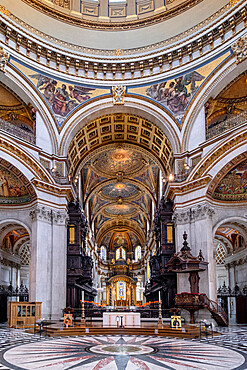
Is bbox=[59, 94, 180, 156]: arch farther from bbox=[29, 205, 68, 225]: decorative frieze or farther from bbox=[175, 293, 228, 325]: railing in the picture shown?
bbox=[175, 293, 228, 325]: railing

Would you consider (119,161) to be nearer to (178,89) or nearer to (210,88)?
(178,89)

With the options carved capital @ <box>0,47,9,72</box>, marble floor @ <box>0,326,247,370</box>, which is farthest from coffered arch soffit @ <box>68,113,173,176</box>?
marble floor @ <box>0,326,247,370</box>

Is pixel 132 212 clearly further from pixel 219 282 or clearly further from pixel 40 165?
pixel 40 165

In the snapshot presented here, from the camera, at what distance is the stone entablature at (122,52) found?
68.8 feet

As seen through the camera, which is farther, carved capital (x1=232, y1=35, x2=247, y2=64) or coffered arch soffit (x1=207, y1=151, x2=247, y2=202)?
coffered arch soffit (x1=207, y1=151, x2=247, y2=202)

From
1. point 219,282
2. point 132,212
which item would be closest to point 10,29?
point 219,282

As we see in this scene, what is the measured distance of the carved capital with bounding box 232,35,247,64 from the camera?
64.0 ft

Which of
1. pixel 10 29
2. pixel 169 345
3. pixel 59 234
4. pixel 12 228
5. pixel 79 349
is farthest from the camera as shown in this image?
pixel 12 228

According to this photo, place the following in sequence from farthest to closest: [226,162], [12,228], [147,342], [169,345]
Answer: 1. [12,228]
2. [226,162]
3. [147,342]
4. [169,345]

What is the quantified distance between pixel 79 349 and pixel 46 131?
1511 centimetres

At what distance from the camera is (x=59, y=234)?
2242 cm

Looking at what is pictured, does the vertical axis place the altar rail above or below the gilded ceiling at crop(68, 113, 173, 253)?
below

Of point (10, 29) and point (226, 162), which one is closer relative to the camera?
point (226, 162)

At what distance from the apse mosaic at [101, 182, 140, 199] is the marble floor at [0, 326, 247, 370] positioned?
27.8 meters
